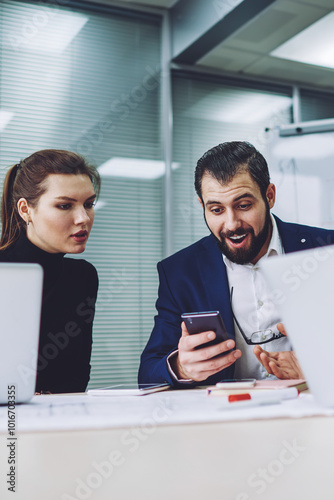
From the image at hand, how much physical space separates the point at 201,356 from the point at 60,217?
86 cm

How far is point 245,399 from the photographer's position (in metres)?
0.76

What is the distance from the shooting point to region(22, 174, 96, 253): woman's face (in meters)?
1.80

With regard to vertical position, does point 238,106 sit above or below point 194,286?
above

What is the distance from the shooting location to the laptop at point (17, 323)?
808 millimetres

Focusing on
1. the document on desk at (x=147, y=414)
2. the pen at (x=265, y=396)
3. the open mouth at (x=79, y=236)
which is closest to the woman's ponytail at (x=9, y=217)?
the open mouth at (x=79, y=236)

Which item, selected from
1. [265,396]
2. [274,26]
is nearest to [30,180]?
[265,396]

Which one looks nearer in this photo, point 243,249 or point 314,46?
point 243,249

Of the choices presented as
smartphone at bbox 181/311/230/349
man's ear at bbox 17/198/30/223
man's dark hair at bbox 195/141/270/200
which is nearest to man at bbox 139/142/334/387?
man's dark hair at bbox 195/141/270/200

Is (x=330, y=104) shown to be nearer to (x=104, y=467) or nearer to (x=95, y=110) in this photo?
(x=95, y=110)

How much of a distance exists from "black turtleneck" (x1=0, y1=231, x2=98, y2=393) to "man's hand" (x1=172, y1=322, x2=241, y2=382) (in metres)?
0.58

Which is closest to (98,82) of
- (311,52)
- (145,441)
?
(311,52)

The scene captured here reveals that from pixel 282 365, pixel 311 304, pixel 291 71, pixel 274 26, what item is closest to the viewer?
pixel 311 304

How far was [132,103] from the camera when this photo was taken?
3469mm

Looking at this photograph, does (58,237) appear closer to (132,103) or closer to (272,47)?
(132,103)
